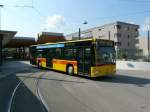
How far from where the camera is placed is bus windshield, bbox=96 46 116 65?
15.5 metres

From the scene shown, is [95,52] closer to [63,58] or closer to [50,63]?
[63,58]

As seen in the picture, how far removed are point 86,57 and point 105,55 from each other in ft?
4.44

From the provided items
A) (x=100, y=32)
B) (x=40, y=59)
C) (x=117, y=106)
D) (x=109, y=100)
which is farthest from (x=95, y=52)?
(x=100, y=32)

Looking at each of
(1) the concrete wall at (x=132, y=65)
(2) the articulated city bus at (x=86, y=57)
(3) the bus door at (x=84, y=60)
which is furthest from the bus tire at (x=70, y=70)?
(1) the concrete wall at (x=132, y=65)

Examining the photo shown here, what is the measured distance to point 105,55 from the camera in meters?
15.9

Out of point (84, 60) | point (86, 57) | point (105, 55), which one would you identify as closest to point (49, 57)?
point (84, 60)

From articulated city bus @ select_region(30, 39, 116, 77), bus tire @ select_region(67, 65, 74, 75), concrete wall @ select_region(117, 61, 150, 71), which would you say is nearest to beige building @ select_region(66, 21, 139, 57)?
concrete wall @ select_region(117, 61, 150, 71)

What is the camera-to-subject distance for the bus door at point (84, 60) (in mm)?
15857

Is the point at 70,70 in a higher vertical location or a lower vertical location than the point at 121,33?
lower

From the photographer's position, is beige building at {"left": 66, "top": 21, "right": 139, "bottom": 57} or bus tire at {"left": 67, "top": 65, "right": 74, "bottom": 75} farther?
beige building at {"left": 66, "top": 21, "right": 139, "bottom": 57}

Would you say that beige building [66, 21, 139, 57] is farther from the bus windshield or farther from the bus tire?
the bus windshield

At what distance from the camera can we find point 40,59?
84.2 ft

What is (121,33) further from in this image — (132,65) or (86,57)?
(86,57)

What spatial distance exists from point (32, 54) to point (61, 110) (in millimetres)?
21600
